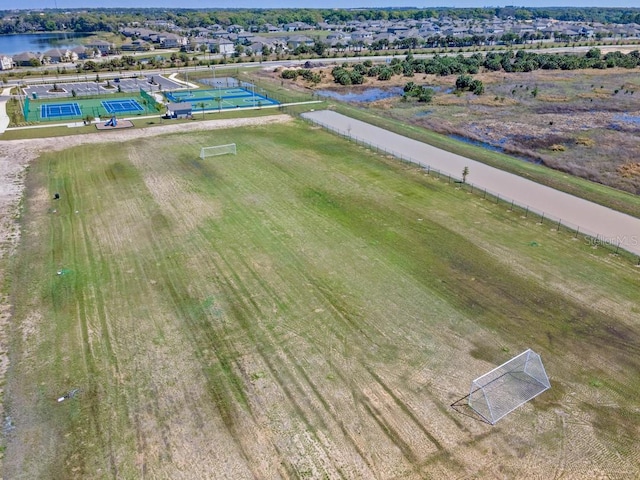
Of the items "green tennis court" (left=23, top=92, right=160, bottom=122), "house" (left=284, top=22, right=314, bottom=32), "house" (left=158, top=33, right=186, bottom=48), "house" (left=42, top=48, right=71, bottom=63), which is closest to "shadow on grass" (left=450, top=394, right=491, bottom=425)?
"green tennis court" (left=23, top=92, right=160, bottom=122)

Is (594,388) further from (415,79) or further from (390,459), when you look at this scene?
(415,79)

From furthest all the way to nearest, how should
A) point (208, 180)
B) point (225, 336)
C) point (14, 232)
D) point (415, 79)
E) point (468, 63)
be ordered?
point (468, 63)
point (415, 79)
point (208, 180)
point (14, 232)
point (225, 336)

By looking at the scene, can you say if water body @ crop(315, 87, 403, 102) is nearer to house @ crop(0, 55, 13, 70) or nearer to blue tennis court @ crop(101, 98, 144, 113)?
blue tennis court @ crop(101, 98, 144, 113)

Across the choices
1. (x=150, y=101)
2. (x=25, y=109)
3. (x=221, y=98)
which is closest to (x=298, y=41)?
(x=221, y=98)

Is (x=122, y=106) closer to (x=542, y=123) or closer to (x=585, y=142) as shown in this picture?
(x=542, y=123)

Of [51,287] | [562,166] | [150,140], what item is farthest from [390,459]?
[150,140]
